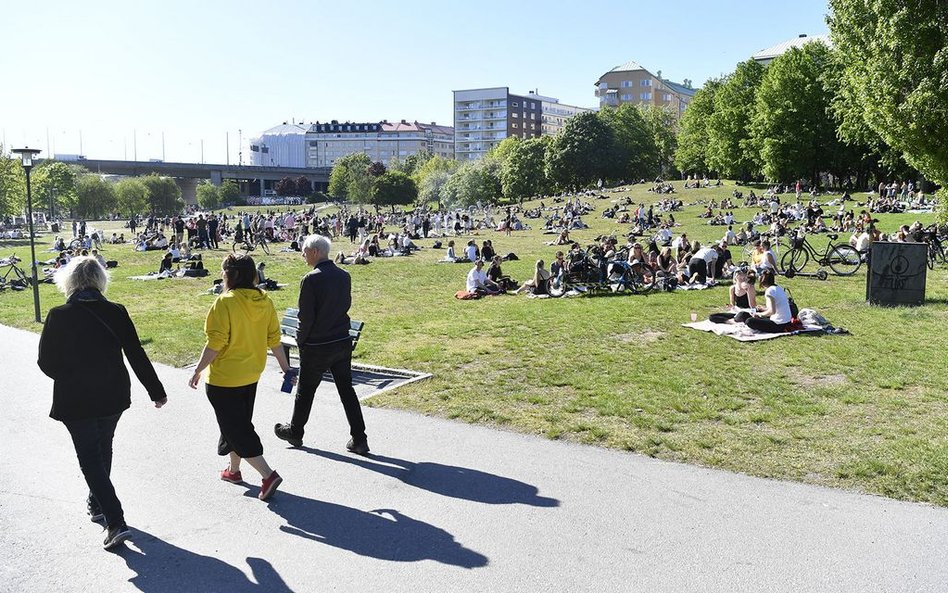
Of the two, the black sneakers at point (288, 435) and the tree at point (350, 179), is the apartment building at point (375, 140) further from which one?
the black sneakers at point (288, 435)

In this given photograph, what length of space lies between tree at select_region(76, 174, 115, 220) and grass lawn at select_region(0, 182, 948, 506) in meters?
79.5

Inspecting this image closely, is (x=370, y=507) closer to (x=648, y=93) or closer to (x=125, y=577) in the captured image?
(x=125, y=577)

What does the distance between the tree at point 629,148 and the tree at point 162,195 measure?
57.1 m

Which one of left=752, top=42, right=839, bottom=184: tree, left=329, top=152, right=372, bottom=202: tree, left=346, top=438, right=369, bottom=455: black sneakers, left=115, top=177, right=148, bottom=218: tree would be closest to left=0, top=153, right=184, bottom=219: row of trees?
left=115, top=177, right=148, bottom=218: tree

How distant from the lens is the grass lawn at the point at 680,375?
6414 millimetres

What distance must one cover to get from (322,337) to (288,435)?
96 cm

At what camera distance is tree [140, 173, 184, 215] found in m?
98.3

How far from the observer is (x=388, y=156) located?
613 feet

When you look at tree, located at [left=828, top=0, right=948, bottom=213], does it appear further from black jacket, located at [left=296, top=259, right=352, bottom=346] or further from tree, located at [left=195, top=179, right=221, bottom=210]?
tree, located at [left=195, top=179, right=221, bottom=210]

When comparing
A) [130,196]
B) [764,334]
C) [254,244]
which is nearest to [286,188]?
[130,196]

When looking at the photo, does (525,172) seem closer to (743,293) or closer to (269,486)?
(743,293)

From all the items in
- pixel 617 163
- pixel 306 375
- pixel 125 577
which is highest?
pixel 617 163

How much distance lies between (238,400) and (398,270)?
18.6 m

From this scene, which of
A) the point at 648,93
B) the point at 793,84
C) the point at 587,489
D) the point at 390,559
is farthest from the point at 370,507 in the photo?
the point at 648,93
